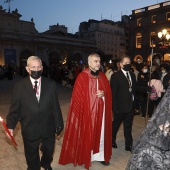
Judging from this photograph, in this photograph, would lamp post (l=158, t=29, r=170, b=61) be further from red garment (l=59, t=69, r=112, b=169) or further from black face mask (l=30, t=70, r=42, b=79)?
black face mask (l=30, t=70, r=42, b=79)

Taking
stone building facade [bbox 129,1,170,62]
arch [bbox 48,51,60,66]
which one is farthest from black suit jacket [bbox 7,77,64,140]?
arch [bbox 48,51,60,66]

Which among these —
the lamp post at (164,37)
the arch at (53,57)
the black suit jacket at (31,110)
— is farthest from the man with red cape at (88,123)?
the arch at (53,57)

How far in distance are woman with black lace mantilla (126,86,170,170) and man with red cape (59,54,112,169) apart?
2480 millimetres

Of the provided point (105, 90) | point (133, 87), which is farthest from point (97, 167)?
point (133, 87)

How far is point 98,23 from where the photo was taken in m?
72.2

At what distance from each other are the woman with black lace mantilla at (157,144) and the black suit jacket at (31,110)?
82.6 inches

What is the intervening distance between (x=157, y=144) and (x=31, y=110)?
2.25m

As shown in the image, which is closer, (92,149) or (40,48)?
(92,149)

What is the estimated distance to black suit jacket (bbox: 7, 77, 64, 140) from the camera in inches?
138

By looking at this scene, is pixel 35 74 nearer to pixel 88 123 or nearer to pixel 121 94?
pixel 88 123

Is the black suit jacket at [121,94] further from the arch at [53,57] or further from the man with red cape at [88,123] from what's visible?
the arch at [53,57]

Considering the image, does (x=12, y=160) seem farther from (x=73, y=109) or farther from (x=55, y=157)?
(x=73, y=109)

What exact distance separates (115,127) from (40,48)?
155 feet

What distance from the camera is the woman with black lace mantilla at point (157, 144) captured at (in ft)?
5.36
